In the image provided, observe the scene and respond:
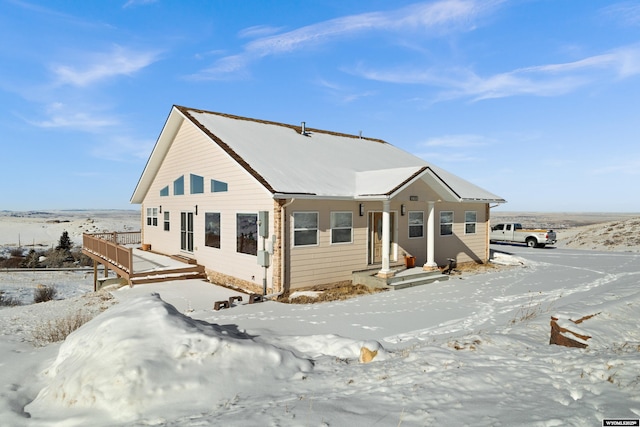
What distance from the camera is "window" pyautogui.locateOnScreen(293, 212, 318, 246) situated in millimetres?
12352

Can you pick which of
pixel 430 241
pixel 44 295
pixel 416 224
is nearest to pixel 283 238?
pixel 430 241

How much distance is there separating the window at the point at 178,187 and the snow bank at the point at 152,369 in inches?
493

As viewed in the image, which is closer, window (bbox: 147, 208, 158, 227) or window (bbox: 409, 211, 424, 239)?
window (bbox: 409, 211, 424, 239)

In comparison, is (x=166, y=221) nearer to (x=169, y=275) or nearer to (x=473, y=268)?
(x=169, y=275)

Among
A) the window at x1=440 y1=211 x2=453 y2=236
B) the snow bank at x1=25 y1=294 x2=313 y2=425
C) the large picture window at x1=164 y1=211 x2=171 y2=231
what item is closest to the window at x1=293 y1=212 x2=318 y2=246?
the snow bank at x1=25 y1=294 x2=313 y2=425

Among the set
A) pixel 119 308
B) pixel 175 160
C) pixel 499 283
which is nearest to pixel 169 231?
pixel 175 160

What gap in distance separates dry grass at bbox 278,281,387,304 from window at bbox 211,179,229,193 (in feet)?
16.6

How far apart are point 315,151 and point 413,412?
46.6 feet

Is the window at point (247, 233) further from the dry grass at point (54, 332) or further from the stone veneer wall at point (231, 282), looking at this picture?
the dry grass at point (54, 332)

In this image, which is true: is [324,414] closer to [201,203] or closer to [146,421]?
[146,421]

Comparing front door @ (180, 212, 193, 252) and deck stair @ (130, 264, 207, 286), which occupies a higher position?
front door @ (180, 212, 193, 252)

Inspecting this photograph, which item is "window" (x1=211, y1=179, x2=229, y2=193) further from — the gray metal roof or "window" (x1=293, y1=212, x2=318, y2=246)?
"window" (x1=293, y1=212, x2=318, y2=246)

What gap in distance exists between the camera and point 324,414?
3975 millimetres

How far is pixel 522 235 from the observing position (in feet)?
101
